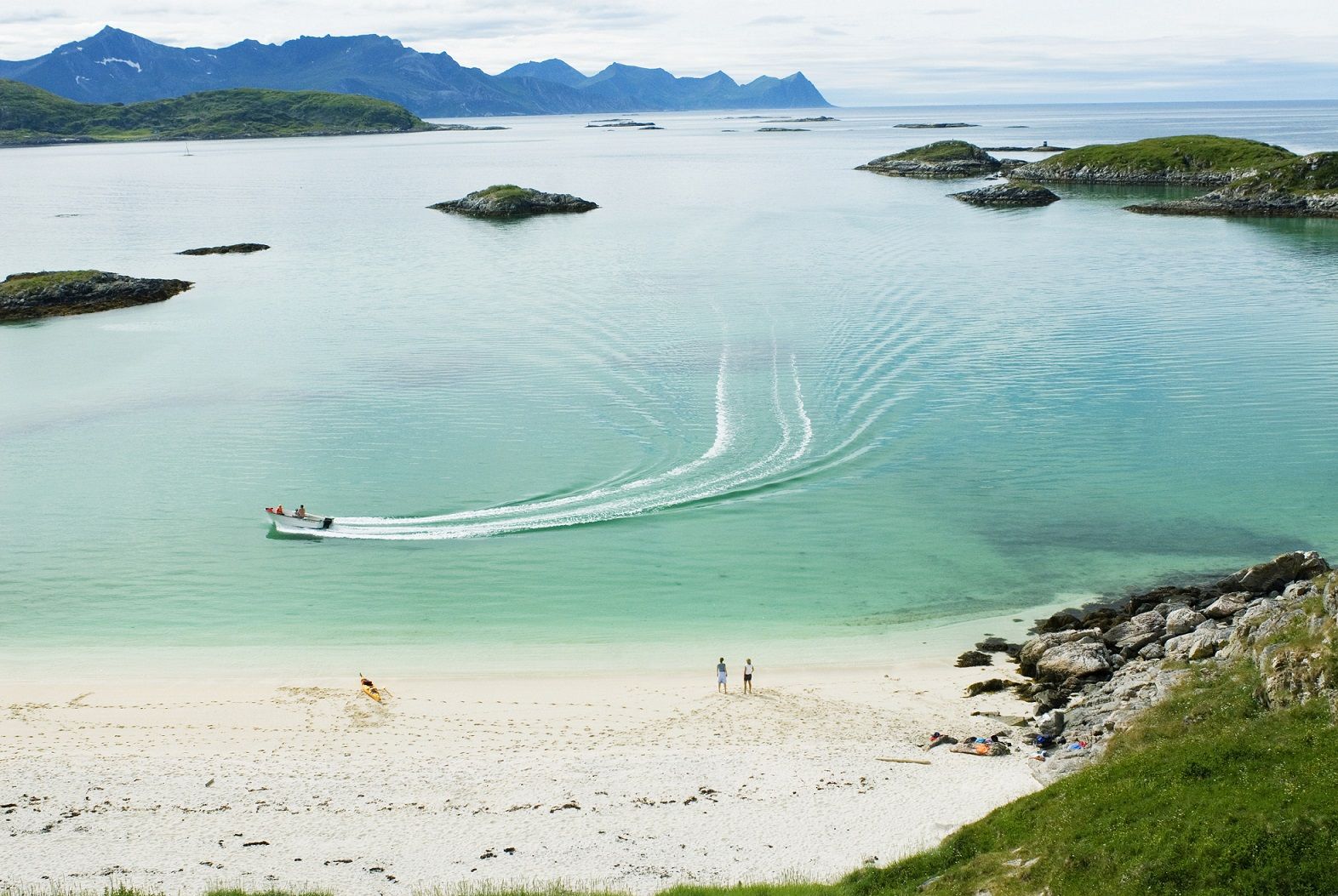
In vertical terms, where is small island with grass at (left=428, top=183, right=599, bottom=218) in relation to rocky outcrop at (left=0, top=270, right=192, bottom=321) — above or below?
above

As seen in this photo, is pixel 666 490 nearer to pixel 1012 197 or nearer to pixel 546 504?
pixel 546 504

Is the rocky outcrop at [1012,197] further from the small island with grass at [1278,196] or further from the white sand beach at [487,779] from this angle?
the white sand beach at [487,779]

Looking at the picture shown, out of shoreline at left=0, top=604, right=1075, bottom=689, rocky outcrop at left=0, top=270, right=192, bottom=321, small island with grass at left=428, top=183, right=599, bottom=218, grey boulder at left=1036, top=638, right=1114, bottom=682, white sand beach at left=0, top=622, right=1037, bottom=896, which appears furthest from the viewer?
small island with grass at left=428, top=183, right=599, bottom=218

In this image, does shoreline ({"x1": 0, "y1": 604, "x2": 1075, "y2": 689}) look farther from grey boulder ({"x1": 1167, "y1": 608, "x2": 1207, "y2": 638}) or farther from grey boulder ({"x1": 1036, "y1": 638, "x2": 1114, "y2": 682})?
grey boulder ({"x1": 1167, "y1": 608, "x2": 1207, "y2": 638})

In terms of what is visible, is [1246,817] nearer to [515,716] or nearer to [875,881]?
[875,881]

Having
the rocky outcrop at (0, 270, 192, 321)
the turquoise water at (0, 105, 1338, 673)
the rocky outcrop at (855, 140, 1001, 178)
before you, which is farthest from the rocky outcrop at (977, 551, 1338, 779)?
the rocky outcrop at (855, 140, 1001, 178)

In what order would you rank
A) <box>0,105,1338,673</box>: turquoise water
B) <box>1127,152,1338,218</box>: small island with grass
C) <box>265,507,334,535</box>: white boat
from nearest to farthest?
<box>0,105,1338,673</box>: turquoise water < <box>265,507,334,535</box>: white boat < <box>1127,152,1338,218</box>: small island with grass

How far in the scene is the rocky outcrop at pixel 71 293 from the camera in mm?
84125

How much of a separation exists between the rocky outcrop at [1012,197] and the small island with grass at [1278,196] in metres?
13.9

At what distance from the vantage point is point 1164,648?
2809 cm

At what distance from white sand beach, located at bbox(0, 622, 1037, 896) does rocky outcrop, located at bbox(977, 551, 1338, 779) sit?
4.54 ft

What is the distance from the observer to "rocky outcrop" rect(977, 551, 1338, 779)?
21734 mm

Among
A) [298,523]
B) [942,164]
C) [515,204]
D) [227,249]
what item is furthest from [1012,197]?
[298,523]

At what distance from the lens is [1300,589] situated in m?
28.4
